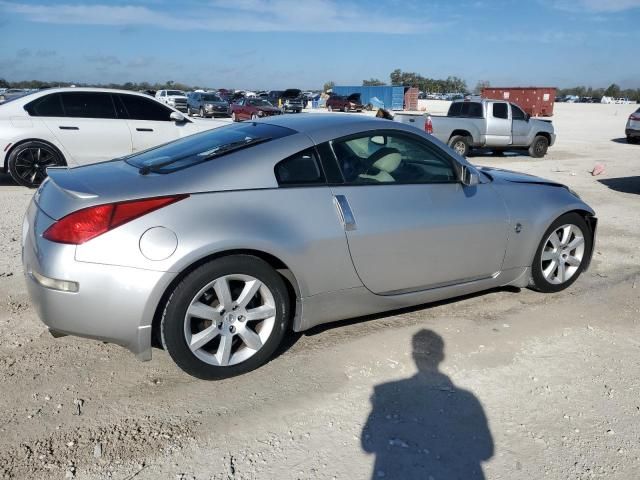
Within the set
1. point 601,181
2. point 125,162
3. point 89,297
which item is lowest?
point 601,181

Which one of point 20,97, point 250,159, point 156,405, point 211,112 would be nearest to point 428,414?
point 156,405

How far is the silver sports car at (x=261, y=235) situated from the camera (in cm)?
277

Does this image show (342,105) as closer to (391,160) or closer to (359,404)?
(391,160)

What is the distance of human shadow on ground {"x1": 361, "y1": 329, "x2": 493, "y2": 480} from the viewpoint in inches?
97.7

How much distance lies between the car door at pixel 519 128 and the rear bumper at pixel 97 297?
14.6 m

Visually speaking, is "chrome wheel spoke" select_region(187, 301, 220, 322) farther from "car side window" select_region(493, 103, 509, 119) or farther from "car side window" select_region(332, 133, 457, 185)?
"car side window" select_region(493, 103, 509, 119)

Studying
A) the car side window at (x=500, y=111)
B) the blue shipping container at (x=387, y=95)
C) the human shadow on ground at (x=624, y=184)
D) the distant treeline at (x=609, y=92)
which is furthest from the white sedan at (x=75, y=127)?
the distant treeline at (x=609, y=92)

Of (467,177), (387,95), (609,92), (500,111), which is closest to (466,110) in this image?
(500,111)

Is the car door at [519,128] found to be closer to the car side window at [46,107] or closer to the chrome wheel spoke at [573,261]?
the chrome wheel spoke at [573,261]

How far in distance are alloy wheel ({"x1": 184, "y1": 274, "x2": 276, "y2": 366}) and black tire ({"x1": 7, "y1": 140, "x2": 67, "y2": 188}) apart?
6.74 m

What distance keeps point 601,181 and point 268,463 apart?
10.9 meters

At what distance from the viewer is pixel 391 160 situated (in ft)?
12.3

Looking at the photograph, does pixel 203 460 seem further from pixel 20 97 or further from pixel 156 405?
pixel 20 97

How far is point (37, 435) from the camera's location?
2627 millimetres
